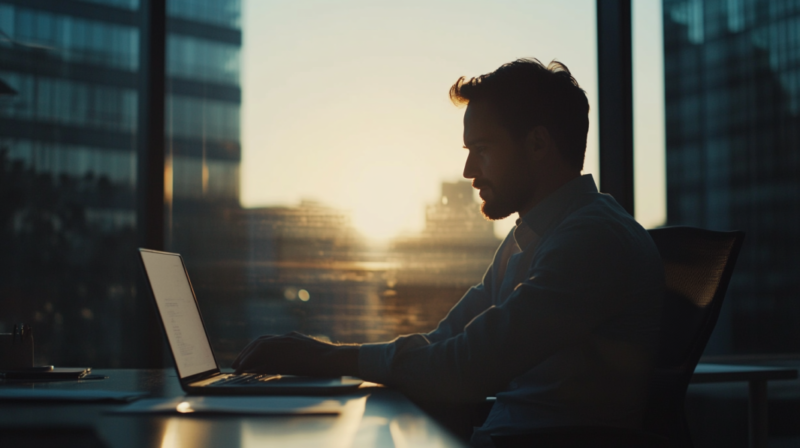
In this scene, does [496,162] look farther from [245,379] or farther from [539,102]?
[245,379]

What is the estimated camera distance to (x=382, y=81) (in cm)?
264

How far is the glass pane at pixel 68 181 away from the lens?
7.69 feet

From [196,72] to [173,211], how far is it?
575 millimetres

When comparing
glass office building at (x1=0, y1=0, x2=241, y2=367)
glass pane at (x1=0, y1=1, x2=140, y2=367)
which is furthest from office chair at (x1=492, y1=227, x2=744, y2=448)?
glass pane at (x1=0, y1=1, x2=140, y2=367)

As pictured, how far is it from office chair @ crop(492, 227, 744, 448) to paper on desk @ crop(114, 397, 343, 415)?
2.14 ft

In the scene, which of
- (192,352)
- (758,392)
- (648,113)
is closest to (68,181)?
(192,352)

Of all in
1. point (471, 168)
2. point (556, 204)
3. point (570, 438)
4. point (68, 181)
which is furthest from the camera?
point (68, 181)

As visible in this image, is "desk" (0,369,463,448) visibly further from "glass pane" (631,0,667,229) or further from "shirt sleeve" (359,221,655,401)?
"glass pane" (631,0,667,229)

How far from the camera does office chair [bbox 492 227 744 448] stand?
4.12 ft

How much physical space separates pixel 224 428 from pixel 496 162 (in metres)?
0.99

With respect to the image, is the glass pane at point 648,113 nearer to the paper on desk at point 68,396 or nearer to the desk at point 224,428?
the desk at point 224,428

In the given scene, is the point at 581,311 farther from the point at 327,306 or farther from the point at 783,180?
the point at 783,180

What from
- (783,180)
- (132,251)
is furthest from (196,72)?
(783,180)

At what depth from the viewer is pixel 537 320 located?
1.10 metres
